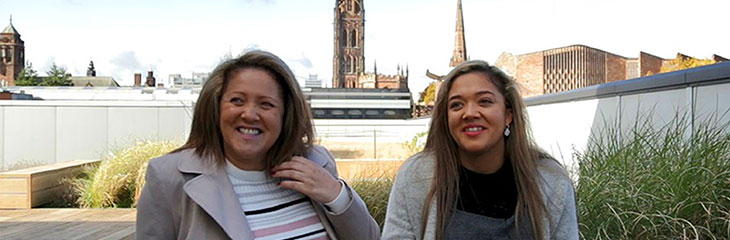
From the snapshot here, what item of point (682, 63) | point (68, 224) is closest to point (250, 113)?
point (68, 224)

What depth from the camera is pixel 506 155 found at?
5.34 feet

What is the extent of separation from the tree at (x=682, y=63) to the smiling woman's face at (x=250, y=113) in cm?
2489

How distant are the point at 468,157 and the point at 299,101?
0.46m

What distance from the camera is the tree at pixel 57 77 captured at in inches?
2330

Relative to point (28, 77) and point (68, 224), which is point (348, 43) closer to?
point (28, 77)

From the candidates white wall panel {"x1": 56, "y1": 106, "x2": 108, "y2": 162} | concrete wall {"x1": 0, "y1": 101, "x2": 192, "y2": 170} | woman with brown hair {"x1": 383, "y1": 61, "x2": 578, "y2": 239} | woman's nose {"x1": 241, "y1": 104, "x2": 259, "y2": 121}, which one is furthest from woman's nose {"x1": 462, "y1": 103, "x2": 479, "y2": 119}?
white wall panel {"x1": 56, "y1": 106, "x2": 108, "y2": 162}

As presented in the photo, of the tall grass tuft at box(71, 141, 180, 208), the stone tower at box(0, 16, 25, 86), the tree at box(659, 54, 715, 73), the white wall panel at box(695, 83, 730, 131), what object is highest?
the stone tower at box(0, 16, 25, 86)

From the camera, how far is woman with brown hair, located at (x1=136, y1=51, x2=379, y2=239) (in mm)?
1291

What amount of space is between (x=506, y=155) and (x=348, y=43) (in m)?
97.4

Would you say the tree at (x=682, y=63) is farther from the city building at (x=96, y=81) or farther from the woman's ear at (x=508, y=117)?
the city building at (x=96, y=81)

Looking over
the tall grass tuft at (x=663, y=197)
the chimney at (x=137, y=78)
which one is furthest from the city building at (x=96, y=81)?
the tall grass tuft at (x=663, y=197)

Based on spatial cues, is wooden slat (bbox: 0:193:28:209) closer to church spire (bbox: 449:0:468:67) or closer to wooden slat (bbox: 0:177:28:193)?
wooden slat (bbox: 0:177:28:193)

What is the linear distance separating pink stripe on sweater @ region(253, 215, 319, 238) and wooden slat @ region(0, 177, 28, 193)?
20.4 feet

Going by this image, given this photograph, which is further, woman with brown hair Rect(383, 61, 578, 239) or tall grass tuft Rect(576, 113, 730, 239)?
tall grass tuft Rect(576, 113, 730, 239)
